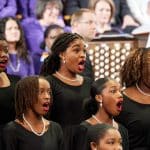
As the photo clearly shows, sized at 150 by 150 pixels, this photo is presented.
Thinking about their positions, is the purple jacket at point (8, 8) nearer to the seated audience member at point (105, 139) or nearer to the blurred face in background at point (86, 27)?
the blurred face in background at point (86, 27)

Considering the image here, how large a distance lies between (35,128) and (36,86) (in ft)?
0.78

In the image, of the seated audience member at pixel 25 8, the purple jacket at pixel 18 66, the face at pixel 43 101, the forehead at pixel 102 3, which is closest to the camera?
the face at pixel 43 101

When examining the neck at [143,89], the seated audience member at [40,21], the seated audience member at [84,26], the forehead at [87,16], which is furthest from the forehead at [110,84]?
the seated audience member at [40,21]

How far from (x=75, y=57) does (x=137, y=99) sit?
1.53ft

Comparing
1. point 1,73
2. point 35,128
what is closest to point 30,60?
point 1,73

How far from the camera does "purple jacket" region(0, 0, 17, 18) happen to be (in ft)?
21.7

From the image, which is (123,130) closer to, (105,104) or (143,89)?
(105,104)

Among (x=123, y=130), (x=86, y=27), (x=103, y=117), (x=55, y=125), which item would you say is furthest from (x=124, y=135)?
(x=86, y=27)

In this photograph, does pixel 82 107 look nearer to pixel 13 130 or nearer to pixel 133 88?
pixel 133 88

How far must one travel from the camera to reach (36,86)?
3.86 m

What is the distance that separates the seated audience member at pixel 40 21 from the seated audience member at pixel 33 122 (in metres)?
2.39

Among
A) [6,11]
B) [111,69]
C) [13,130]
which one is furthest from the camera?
[6,11]

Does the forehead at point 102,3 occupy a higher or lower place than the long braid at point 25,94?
higher

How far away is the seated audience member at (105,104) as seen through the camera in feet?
13.2
